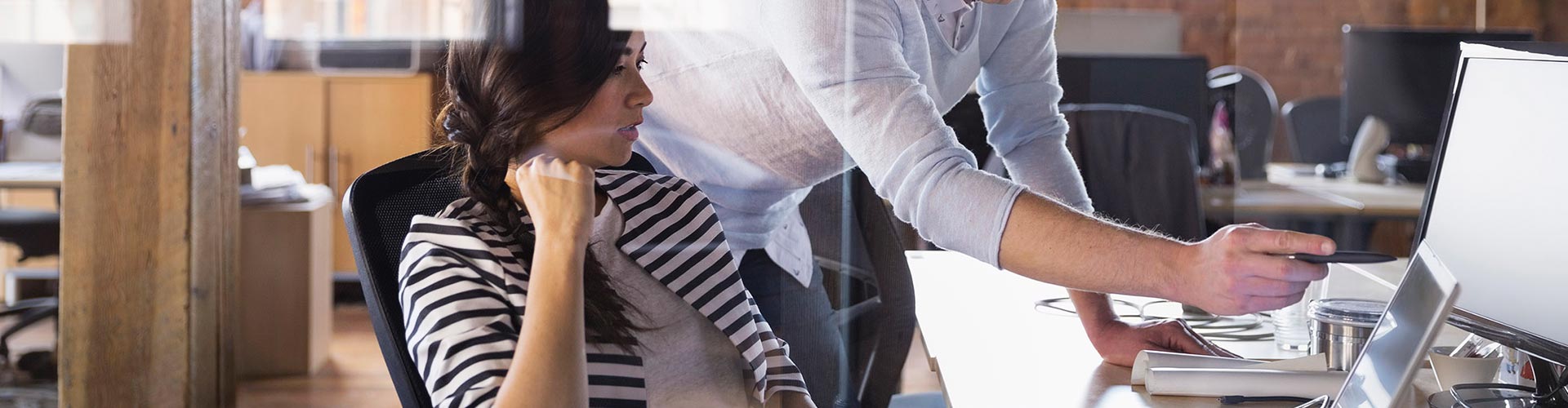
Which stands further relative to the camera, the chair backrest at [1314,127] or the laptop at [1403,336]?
the chair backrest at [1314,127]

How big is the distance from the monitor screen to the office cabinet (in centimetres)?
86

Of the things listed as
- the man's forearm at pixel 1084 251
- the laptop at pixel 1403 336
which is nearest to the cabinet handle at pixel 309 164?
the man's forearm at pixel 1084 251

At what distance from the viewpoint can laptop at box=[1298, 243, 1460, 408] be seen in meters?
0.67

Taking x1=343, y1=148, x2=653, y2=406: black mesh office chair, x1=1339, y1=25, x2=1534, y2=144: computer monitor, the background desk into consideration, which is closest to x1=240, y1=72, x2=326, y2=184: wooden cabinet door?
x1=343, y1=148, x2=653, y2=406: black mesh office chair

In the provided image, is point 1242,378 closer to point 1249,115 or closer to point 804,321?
point 804,321

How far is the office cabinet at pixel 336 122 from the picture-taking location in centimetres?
99

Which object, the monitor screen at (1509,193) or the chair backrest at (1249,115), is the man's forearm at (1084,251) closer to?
the monitor screen at (1509,193)

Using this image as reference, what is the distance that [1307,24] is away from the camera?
Answer: 192 inches

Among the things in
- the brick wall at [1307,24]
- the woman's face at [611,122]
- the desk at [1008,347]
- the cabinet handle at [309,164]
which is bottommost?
the desk at [1008,347]

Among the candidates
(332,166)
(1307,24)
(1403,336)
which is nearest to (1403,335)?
(1403,336)

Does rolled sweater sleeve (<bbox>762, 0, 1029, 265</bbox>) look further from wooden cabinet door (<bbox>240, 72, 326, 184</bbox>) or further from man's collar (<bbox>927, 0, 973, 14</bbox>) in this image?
wooden cabinet door (<bbox>240, 72, 326, 184</bbox>)

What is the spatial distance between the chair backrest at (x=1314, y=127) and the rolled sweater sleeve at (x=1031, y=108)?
3.45 meters

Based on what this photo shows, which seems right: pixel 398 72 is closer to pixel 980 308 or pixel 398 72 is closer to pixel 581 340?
pixel 581 340

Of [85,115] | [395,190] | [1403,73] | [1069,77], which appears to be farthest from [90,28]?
[1403,73]
